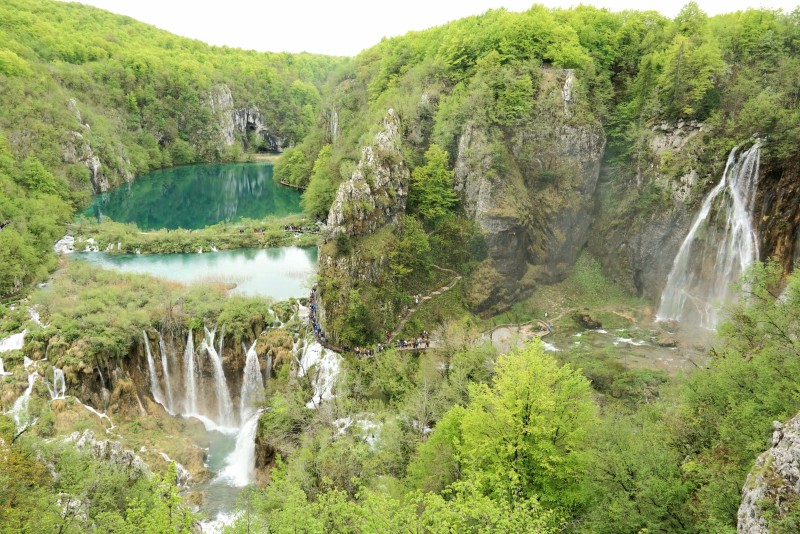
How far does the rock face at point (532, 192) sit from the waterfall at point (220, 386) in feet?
66.7

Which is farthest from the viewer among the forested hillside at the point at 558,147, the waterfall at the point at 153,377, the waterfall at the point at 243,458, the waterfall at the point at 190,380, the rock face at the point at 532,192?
the rock face at the point at 532,192

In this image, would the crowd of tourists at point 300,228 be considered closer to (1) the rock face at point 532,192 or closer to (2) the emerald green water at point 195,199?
(2) the emerald green water at point 195,199

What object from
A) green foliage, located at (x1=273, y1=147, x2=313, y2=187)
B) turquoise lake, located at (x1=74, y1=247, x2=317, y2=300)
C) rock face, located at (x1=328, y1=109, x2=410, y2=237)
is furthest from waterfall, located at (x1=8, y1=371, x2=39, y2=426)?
green foliage, located at (x1=273, y1=147, x2=313, y2=187)

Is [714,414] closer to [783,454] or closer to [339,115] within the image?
[783,454]

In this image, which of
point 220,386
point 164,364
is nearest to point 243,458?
point 220,386

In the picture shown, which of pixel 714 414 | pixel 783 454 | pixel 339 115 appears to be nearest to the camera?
pixel 783 454

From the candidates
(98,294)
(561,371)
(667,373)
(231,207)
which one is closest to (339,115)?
(231,207)

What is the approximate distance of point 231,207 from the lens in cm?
8650

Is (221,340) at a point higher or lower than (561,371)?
lower

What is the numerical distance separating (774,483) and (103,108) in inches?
4773

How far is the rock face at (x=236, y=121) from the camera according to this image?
134 meters

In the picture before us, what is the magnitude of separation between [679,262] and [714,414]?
27617 millimetres

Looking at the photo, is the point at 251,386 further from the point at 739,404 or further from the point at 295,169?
the point at 295,169

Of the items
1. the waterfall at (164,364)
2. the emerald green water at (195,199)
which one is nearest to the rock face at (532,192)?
the waterfall at (164,364)
